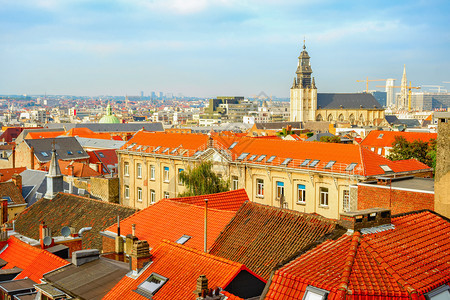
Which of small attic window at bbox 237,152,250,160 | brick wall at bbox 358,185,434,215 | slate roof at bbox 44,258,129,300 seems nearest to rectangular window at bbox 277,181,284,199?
small attic window at bbox 237,152,250,160

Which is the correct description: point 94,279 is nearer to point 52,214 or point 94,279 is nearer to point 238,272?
point 238,272

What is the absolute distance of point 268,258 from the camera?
1767 centimetres

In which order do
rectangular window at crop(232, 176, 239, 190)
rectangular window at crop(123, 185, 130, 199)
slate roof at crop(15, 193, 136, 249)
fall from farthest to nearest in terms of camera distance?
rectangular window at crop(123, 185, 130, 199) < rectangular window at crop(232, 176, 239, 190) < slate roof at crop(15, 193, 136, 249)

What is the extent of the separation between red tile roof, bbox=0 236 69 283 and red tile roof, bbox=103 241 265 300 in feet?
15.4

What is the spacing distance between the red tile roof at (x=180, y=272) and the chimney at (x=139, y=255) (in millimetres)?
219

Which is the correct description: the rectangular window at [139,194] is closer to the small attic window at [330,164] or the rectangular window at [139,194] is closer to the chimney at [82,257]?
Answer: the small attic window at [330,164]

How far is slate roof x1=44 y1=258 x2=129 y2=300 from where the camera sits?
54.4ft

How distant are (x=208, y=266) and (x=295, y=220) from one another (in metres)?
4.82

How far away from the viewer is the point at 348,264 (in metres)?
11.7

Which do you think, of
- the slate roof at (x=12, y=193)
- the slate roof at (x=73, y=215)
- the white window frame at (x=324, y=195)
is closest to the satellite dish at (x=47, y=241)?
the slate roof at (x=73, y=215)

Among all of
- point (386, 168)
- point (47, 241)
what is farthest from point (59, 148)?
point (47, 241)

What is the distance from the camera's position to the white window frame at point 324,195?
4266cm

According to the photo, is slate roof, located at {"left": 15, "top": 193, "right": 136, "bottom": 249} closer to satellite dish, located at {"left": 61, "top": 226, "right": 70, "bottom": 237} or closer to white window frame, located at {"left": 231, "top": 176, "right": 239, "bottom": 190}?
satellite dish, located at {"left": 61, "top": 226, "right": 70, "bottom": 237}

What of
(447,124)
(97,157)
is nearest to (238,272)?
(447,124)
